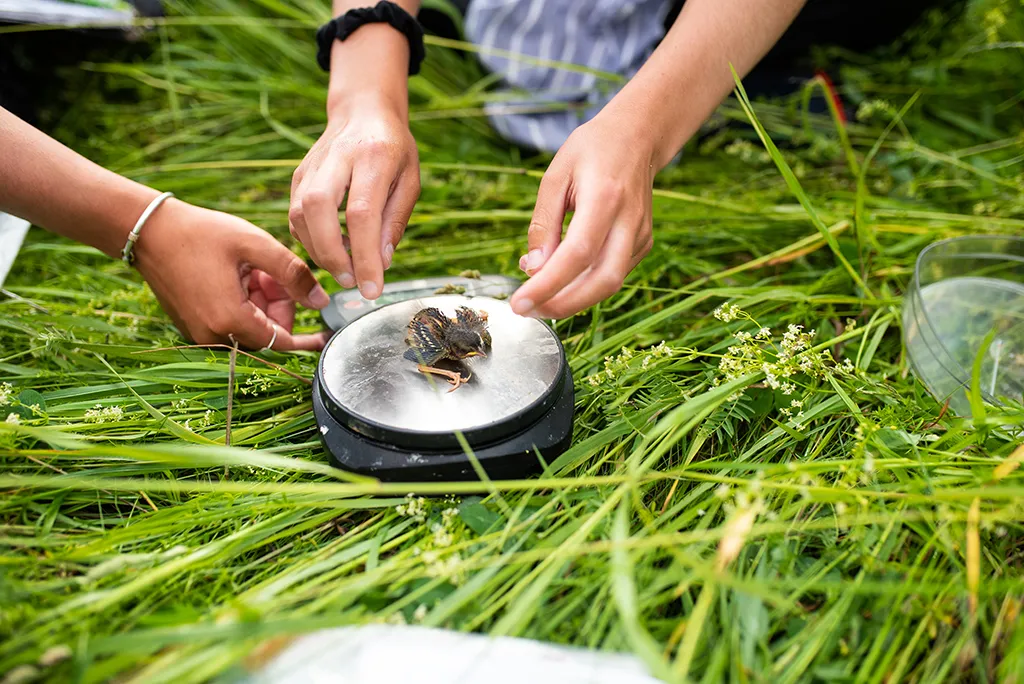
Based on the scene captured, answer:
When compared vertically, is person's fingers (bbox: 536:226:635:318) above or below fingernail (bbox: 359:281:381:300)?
above

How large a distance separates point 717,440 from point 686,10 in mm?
901

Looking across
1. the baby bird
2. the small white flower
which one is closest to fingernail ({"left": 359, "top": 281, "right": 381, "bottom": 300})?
the baby bird

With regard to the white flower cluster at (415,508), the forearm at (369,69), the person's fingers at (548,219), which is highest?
the forearm at (369,69)

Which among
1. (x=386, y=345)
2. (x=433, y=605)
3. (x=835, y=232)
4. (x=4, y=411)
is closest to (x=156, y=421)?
(x=4, y=411)

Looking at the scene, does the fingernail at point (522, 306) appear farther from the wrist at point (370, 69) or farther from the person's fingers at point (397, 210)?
the wrist at point (370, 69)

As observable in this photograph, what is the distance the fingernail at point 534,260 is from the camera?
46.7 inches

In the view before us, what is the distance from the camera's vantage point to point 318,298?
5.00 ft

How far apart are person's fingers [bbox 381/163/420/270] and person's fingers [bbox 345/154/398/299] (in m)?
0.04

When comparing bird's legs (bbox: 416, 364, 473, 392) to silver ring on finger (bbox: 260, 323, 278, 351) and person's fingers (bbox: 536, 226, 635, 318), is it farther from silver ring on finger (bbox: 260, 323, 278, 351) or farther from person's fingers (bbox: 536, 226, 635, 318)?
silver ring on finger (bbox: 260, 323, 278, 351)

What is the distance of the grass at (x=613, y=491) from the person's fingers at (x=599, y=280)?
6.8 inches

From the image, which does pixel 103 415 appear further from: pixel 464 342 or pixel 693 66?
pixel 693 66

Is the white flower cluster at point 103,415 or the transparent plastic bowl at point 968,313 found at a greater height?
the transparent plastic bowl at point 968,313

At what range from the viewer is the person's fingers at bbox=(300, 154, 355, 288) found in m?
1.24

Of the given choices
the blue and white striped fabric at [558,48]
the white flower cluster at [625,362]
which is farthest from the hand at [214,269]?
the blue and white striped fabric at [558,48]
